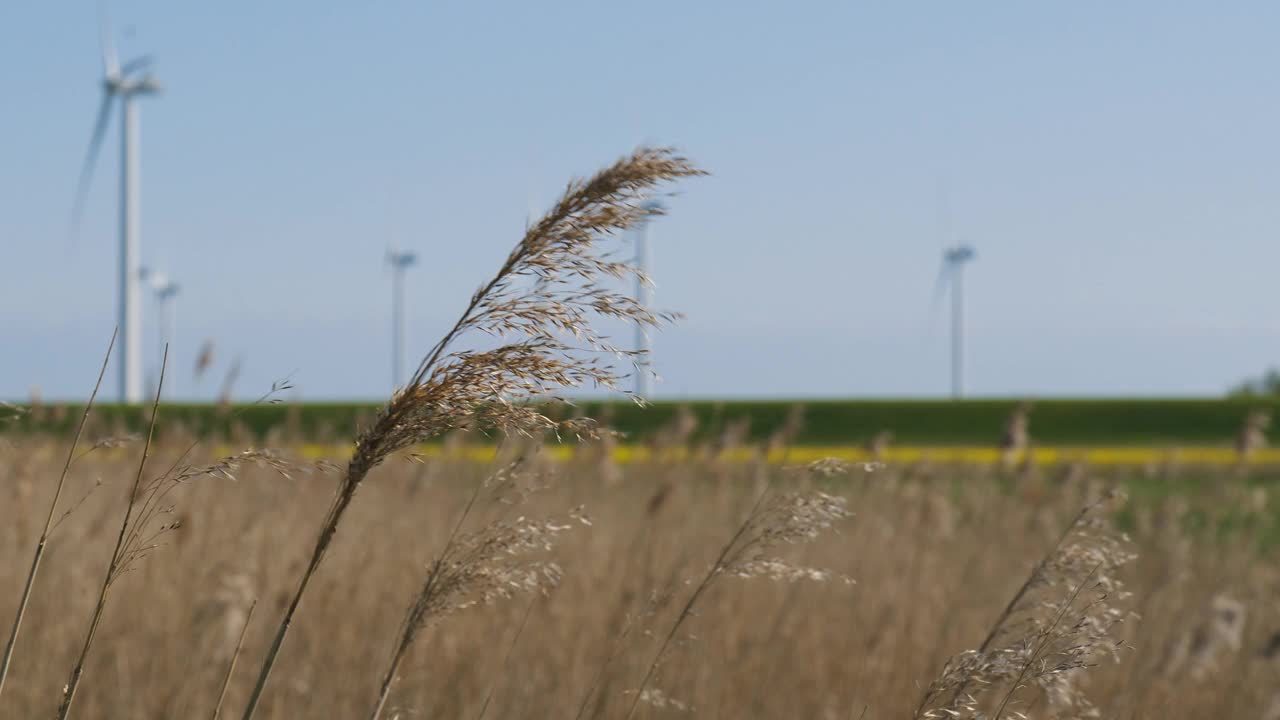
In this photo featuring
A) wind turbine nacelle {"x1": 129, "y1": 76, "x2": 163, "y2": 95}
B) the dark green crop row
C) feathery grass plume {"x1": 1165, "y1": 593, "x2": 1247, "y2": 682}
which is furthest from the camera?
wind turbine nacelle {"x1": 129, "y1": 76, "x2": 163, "y2": 95}

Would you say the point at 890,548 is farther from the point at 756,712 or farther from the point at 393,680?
the point at 393,680

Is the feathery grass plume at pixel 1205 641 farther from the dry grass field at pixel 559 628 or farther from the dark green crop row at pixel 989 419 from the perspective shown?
the dark green crop row at pixel 989 419

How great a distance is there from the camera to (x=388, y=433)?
1.38 m

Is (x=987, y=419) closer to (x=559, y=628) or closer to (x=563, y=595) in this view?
(x=563, y=595)

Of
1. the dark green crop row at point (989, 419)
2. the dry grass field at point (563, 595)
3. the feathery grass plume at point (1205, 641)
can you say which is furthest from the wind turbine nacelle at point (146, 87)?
the feathery grass plume at point (1205, 641)

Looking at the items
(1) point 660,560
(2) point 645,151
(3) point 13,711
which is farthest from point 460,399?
(1) point 660,560

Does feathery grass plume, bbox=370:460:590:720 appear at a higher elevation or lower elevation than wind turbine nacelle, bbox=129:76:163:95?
lower

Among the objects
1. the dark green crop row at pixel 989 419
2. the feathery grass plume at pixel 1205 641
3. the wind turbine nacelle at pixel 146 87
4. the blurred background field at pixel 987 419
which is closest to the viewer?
the feathery grass plume at pixel 1205 641

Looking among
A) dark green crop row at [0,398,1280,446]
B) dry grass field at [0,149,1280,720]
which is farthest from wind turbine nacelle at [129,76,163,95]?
dry grass field at [0,149,1280,720]

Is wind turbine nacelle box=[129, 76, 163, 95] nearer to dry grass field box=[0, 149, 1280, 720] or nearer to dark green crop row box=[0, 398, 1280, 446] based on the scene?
dark green crop row box=[0, 398, 1280, 446]

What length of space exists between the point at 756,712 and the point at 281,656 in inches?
61.3

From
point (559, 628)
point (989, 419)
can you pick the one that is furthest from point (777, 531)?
point (989, 419)

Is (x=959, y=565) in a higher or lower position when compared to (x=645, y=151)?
lower

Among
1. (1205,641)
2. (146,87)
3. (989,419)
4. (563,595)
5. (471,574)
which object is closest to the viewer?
(471,574)
